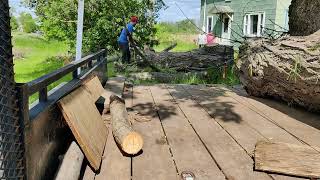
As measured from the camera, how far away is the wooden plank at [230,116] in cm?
459

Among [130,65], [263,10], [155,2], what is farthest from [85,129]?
[263,10]

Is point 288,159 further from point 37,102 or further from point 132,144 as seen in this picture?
point 37,102

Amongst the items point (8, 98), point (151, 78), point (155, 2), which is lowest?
point (151, 78)

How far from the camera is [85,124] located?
12.8ft

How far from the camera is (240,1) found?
90.3ft

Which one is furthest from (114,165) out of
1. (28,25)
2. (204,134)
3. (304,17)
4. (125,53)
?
(28,25)

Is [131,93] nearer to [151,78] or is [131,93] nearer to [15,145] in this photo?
[151,78]

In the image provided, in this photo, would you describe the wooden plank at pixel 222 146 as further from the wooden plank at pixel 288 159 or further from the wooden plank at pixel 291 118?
the wooden plank at pixel 291 118

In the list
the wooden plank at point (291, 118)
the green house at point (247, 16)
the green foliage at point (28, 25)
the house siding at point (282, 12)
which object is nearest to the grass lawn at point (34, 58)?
the wooden plank at point (291, 118)

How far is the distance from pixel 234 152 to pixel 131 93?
12.4 ft

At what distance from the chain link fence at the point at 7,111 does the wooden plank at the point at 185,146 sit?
5.28 ft

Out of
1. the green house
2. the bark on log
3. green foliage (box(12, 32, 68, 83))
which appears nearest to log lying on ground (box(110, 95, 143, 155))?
the bark on log

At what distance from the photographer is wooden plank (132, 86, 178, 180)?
3566mm

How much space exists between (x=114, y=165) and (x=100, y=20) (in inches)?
510
